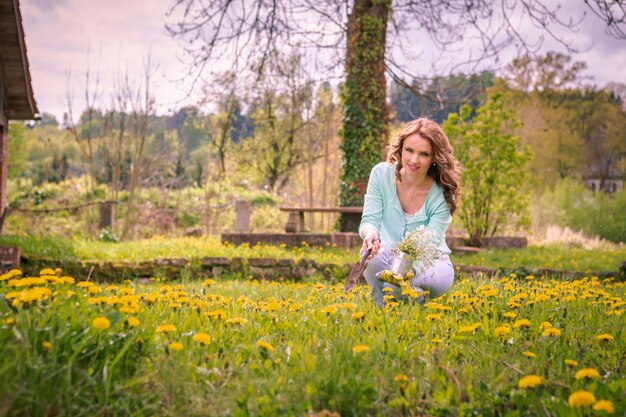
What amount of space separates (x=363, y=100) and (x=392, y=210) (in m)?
7.39

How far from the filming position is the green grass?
8586 mm

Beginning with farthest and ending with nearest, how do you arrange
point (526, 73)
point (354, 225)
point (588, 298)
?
point (526, 73)
point (354, 225)
point (588, 298)

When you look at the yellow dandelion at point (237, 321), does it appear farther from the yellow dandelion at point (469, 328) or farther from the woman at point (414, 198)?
the woman at point (414, 198)

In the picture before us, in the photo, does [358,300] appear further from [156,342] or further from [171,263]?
[171,263]

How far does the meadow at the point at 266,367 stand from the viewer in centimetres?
194

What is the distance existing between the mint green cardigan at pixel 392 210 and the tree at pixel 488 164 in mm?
7521

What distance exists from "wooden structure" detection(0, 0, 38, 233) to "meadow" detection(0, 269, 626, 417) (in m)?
7.74

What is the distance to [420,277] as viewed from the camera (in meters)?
4.05

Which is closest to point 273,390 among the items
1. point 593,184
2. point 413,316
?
point 413,316

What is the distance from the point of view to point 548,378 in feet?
7.68

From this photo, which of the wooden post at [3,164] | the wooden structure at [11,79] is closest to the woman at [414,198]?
the wooden structure at [11,79]

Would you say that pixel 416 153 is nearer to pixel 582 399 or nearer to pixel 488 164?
pixel 582 399

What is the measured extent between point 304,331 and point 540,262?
7647 mm

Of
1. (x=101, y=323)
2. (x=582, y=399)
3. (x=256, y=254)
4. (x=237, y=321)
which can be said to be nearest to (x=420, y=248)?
(x=237, y=321)
